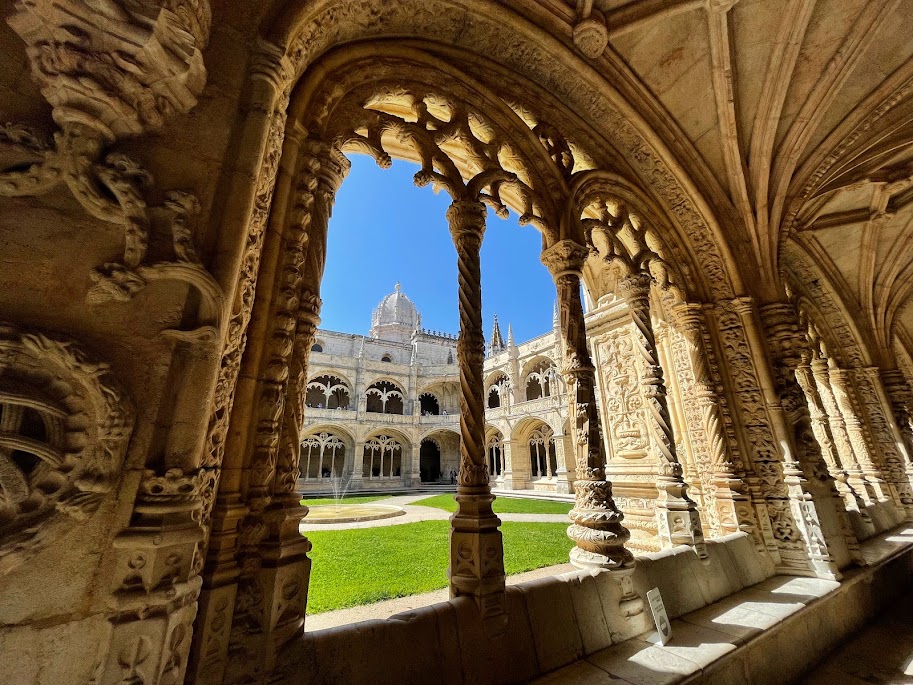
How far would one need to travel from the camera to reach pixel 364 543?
5.83 metres

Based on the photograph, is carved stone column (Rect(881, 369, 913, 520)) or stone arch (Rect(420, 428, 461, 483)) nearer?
carved stone column (Rect(881, 369, 913, 520))

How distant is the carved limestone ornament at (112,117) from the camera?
3.70ft

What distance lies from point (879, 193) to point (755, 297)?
3.79m

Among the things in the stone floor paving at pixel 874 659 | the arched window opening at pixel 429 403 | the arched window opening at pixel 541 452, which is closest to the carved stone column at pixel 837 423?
the stone floor paving at pixel 874 659

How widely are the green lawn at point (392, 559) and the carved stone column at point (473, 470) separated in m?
1.67

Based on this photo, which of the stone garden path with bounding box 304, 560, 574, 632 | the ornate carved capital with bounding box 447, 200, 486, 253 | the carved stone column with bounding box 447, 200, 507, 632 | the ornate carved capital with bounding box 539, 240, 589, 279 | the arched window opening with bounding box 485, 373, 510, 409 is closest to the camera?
the carved stone column with bounding box 447, 200, 507, 632

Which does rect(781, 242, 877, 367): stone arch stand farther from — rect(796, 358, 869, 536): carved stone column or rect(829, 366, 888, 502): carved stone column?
rect(796, 358, 869, 536): carved stone column

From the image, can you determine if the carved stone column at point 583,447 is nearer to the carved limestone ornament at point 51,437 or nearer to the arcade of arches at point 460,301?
the arcade of arches at point 460,301

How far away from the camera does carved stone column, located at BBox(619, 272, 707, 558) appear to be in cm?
311

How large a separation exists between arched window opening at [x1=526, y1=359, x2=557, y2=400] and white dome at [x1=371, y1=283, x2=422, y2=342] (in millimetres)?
17023

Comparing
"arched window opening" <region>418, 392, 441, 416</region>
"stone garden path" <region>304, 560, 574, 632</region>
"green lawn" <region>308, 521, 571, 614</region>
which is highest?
"arched window opening" <region>418, 392, 441, 416</region>

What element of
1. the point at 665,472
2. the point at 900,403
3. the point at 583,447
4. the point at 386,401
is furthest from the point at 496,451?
the point at 583,447

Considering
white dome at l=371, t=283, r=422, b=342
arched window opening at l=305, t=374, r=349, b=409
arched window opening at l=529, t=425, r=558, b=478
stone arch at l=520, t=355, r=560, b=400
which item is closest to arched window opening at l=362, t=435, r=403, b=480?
arched window opening at l=305, t=374, r=349, b=409

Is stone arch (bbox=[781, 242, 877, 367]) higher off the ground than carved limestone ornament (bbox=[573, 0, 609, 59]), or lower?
lower
